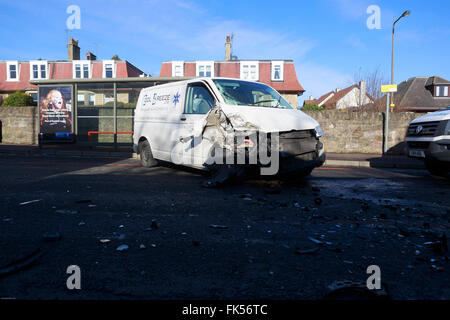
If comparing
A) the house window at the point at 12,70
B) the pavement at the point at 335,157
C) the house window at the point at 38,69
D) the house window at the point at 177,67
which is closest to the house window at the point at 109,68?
the house window at the point at 177,67

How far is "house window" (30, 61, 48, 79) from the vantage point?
35.2 metres

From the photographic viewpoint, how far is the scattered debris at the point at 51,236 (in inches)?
114

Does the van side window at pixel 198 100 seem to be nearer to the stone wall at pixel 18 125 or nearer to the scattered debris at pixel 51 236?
the scattered debris at pixel 51 236

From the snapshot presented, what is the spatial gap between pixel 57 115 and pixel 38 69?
26.4 m

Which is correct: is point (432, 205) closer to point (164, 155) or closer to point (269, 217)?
point (269, 217)

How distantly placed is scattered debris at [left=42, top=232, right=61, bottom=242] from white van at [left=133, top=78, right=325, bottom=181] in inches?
118

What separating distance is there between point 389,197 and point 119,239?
4.10m

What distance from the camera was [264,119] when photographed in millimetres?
5332

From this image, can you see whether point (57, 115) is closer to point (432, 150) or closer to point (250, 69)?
point (432, 150)

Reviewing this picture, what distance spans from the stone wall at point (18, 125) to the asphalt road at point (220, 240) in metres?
13.2

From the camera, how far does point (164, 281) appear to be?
2.16m

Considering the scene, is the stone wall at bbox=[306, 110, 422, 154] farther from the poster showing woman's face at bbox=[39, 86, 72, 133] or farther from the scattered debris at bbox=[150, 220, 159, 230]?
the scattered debris at bbox=[150, 220, 159, 230]
